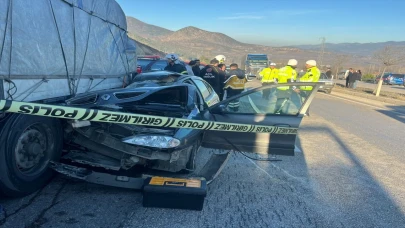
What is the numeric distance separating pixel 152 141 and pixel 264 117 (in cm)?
181

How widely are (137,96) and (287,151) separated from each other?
7.23 feet

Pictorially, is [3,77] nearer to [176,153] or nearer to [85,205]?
[85,205]

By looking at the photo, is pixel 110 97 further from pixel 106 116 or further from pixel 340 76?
pixel 340 76

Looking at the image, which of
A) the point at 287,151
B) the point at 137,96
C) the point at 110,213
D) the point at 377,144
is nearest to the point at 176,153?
the point at 110,213

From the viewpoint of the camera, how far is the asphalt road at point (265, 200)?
2820 mm

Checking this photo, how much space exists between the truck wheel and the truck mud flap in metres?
0.17

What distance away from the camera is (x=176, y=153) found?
3.15 metres

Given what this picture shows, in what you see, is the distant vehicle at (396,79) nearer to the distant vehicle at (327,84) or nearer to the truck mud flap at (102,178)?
the distant vehicle at (327,84)

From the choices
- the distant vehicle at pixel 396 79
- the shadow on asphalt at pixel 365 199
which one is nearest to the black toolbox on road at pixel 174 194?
the shadow on asphalt at pixel 365 199

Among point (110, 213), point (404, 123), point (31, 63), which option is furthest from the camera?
point (404, 123)

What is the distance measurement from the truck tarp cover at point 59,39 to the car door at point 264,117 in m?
2.17

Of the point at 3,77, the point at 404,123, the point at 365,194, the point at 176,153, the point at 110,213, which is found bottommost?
the point at 404,123

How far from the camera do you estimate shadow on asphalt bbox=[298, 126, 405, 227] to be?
318 centimetres

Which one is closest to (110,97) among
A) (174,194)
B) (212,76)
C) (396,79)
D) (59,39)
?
(59,39)
